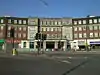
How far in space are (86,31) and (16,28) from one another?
1219 inches

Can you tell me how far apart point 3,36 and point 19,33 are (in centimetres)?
722

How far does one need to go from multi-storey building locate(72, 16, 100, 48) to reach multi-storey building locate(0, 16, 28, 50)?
22.3 m

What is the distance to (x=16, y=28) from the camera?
11888 centimetres

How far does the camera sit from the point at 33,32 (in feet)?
389

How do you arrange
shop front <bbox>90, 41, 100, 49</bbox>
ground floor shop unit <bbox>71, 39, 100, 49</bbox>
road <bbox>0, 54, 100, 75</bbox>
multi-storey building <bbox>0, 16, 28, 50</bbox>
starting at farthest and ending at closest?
multi-storey building <bbox>0, 16, 28, 50</bbox>
ground floor shop unit <bbox>71, 39, 100, 49</bbox>
shop front <bbox>90, 41, 100, 49</bbox>
road <bbox>0, 54, 100, 75</bbox>

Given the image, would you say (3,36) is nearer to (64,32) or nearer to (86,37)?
(64,32)

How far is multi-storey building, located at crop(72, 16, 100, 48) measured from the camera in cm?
11462

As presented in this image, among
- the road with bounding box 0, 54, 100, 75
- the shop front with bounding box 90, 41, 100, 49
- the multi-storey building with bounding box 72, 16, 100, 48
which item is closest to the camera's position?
the road with bounding box 0, 54, 100, 75

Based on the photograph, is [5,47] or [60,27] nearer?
[5,47]

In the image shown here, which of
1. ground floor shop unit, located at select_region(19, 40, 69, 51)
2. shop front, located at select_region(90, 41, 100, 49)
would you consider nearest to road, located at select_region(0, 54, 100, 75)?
shop front, located at select_region(90, 41, 100, 49)

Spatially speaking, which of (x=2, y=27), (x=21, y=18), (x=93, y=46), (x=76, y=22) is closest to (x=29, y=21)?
(x=21, y=18)

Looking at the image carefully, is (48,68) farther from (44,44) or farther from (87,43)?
(44,44)

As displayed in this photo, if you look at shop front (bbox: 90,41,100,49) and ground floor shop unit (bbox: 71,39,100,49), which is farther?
ground floor shop unit (bbox: 71,39,100,49)

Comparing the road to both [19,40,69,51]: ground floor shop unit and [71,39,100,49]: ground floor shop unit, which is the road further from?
[19,40,69,51]: ground floor shop unit
